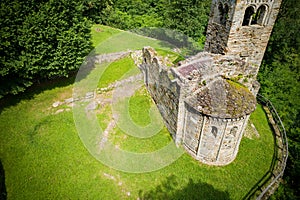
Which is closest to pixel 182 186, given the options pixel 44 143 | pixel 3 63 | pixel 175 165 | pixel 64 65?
pixel 175 165

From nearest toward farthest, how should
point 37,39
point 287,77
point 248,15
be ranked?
1. point 248,15
2. point 37,39
3. point 287,77

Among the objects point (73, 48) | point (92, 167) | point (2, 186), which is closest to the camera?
point (2, 186)

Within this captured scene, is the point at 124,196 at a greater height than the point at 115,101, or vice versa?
the point at 115,101

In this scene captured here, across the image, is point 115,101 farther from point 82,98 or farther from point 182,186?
point 182,186

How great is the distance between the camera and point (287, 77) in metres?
24.2

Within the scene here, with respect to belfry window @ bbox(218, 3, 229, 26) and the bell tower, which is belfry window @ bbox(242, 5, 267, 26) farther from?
belfry window @ bbox(218, 3, 229, 26)

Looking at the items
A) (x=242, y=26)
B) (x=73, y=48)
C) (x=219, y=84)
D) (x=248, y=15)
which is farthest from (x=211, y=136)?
(x=73, y=48)

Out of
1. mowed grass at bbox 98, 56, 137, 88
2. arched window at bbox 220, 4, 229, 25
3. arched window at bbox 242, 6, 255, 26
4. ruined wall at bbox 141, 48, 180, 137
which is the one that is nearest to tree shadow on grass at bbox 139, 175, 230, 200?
ruined wall at bbox 141, 48, 180, 137

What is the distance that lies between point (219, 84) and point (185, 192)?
674cm

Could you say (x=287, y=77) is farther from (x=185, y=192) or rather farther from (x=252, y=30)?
(x=185, y=192)

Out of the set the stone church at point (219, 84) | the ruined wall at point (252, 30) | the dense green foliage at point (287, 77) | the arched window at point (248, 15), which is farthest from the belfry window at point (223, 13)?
the dense green foliage at point (287, 77)

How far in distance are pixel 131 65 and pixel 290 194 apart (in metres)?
16.7

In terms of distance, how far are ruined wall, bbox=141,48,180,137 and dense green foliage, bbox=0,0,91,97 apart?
6.00 metres

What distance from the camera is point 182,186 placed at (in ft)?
47.6
